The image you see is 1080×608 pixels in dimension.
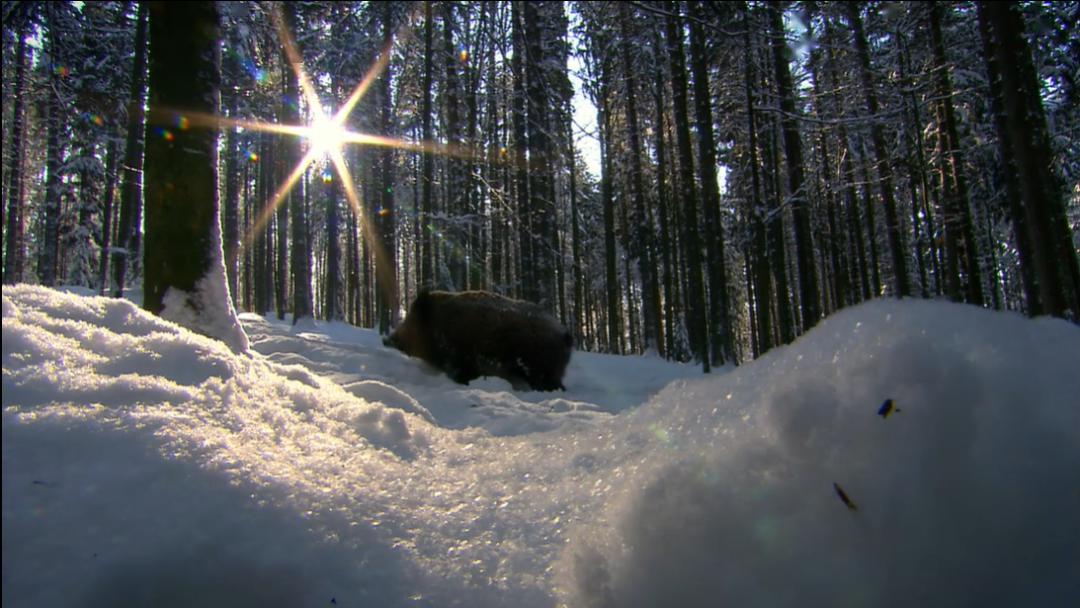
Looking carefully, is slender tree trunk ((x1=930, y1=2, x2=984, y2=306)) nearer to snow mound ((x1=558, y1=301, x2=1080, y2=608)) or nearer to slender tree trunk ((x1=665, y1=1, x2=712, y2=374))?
slender tree trunk ((x1=665, y1=1, x2=712, y2=374))

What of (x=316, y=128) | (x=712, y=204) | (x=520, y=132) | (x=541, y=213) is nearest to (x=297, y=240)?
(x=316, y=128)

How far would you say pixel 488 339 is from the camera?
7.05m

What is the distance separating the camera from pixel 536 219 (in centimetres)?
1224

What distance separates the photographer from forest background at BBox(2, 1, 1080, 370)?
6.20 m

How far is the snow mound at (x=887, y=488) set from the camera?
2.65 ft

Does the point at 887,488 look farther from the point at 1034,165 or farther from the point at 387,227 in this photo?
the point at 387,227

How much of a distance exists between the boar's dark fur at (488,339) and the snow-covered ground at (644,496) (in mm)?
5333

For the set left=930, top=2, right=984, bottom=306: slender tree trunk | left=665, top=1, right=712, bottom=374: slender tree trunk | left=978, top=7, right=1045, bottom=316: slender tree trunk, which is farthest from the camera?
left=665, top=1, right=712, bottom=374: slender tree trunk

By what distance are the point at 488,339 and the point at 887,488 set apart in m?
6.33

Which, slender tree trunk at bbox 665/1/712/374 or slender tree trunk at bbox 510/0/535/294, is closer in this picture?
slender tree trunk at bbox 510/0/535/294

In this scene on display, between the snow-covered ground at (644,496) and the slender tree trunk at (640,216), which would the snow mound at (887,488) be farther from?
the slender tree trunk at (640,216)

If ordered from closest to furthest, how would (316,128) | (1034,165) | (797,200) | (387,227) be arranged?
1. (1034,165)
2. (797,200)
3. (316,128)
4. (387,227)

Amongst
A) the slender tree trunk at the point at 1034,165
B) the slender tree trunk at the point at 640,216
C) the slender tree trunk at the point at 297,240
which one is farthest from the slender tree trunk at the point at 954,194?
the slender tree trunk at the point at 297,240

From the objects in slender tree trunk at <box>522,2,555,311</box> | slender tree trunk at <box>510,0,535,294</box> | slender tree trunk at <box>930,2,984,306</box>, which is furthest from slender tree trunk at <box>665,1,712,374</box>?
slender tree trunk at <box>930,2,984,306</box>
